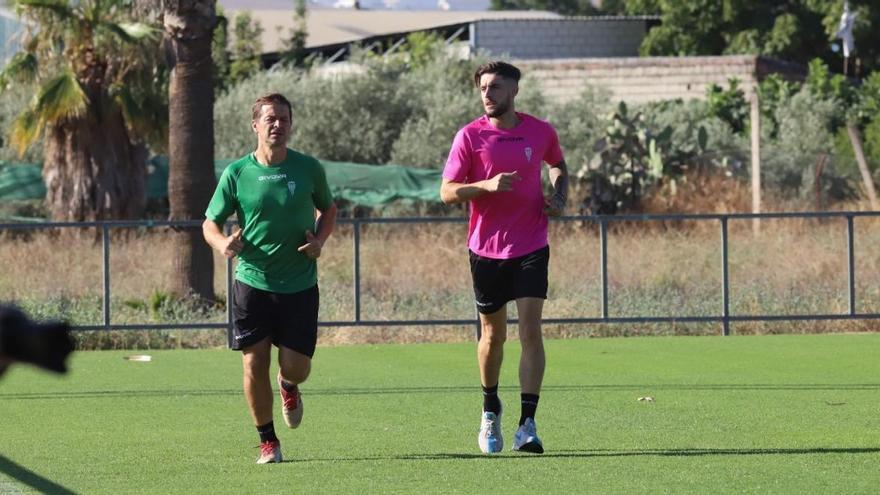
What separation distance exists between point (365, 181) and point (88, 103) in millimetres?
6390

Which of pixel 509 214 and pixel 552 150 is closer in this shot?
pixel 509 214

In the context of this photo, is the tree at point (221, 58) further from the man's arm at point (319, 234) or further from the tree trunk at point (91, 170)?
the man's arm at point (319, 234)

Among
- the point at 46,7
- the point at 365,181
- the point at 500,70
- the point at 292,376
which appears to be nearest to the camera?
the point at 292,376

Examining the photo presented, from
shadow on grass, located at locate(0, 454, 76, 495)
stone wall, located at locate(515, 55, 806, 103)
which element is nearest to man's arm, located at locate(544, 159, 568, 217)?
shadow on grass, located at locate(0, 454, 76, 495)

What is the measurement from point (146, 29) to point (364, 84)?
10757 mm

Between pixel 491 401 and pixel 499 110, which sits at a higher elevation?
pixel 499 110

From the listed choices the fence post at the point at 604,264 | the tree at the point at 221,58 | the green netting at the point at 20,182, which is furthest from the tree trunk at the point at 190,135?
the tree at the point at 221,58

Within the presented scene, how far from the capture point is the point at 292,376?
7.90m

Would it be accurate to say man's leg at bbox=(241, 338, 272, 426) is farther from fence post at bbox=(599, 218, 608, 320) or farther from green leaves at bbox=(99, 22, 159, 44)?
green leaves at bbox=(99, 22, 159, 44)

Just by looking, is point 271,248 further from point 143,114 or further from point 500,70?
point 143,114

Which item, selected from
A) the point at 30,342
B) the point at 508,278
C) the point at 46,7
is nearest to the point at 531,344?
the point at 508,278

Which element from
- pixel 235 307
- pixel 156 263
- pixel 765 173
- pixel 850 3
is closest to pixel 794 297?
pixel 156 263

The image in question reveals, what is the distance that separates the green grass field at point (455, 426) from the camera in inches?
286

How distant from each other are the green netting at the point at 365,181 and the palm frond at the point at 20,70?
4.03 meters
